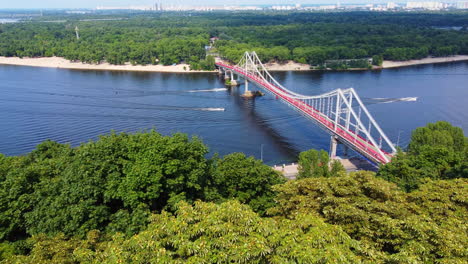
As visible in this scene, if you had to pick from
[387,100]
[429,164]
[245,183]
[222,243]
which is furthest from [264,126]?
[222,243]

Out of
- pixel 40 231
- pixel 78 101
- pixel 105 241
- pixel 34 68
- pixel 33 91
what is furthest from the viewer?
pixel 34 68

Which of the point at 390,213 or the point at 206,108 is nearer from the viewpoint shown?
the point at 390,213

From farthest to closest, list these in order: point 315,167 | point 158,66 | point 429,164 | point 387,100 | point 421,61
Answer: point 421,61 < point 158,66 < point 387,100 < point 315,167 < point 429,164

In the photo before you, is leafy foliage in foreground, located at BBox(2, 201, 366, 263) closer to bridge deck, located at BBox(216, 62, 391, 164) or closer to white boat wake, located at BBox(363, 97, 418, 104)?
bridge deck, located at BBox(216, 62, 391, 164)

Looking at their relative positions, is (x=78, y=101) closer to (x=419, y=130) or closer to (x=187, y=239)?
(x=419, y=130)

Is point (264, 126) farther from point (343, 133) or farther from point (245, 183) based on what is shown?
point (245, 183)

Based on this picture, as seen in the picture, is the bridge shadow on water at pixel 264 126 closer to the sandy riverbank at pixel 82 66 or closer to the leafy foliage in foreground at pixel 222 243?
the leafy foliage in foreground at pixel 222 243

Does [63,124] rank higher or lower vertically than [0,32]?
lower

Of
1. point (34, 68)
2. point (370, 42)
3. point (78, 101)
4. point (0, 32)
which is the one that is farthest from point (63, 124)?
Answer: point (0, 32)
